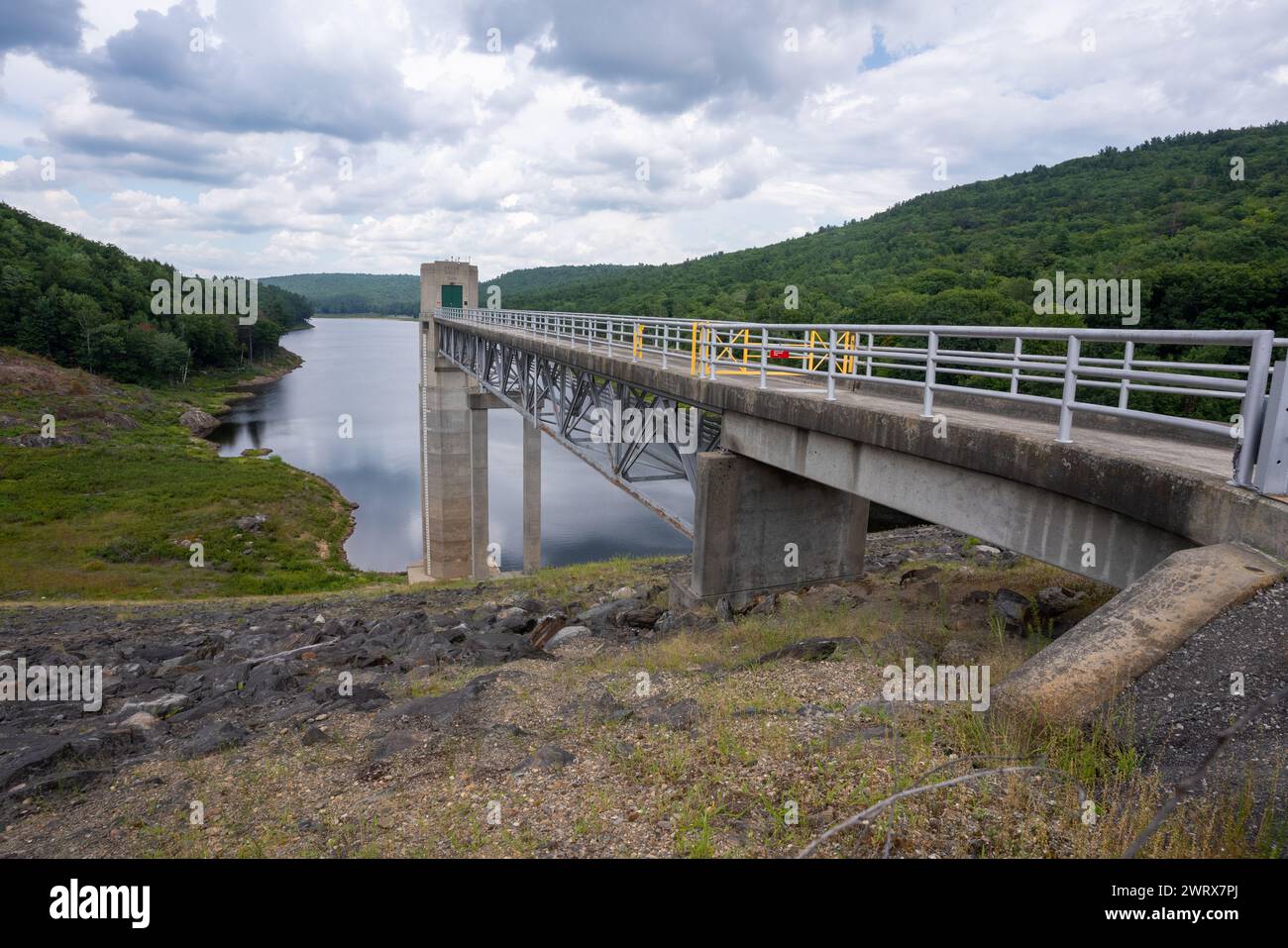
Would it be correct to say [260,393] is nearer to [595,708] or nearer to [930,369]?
[595,708]

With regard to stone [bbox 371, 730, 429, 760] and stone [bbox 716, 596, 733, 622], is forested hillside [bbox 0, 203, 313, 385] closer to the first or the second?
stone [bbox 716, 596, 733, 622]

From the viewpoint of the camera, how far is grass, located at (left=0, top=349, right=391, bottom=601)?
83.6ft

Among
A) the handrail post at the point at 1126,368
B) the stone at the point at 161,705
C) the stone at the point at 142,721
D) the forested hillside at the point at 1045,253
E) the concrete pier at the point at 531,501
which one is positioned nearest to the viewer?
the handrail post at the point at 1126,368

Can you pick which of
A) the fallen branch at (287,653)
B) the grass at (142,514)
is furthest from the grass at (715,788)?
the grass at (142,514)

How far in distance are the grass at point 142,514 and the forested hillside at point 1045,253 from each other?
3560 centimetres

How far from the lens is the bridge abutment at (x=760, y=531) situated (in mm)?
10695

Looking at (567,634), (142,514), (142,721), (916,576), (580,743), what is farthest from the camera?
(142,514)

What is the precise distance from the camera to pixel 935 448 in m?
7.20

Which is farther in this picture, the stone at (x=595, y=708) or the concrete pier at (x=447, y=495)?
the concrete pier at (x=447, y=495)

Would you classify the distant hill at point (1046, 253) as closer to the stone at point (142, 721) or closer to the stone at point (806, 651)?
the stone at point (806, 651)

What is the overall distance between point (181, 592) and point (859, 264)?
246 ft

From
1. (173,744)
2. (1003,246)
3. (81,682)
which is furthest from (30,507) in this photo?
(1003,246)

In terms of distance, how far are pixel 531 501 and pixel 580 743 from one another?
26.8m

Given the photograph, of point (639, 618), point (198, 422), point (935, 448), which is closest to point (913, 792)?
point (935, 448)
